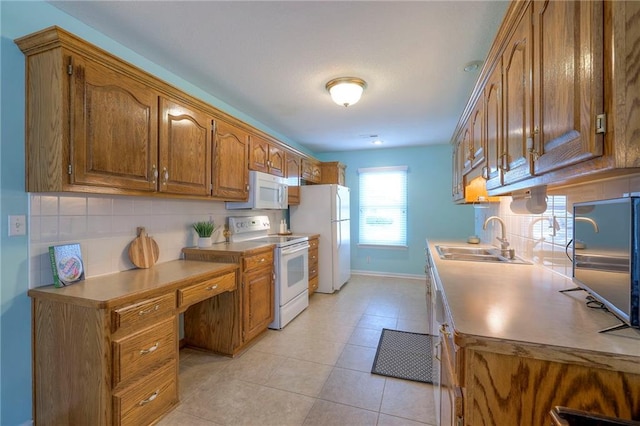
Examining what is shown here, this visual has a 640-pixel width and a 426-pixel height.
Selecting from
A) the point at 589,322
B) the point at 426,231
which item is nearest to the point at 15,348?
the point at 589,322

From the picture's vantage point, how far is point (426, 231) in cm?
501

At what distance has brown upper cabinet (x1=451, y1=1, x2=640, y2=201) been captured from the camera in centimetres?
65

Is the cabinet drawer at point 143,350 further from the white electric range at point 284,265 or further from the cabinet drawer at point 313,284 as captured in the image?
the cabinet drawer at point 313,284

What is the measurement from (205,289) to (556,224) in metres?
2.28

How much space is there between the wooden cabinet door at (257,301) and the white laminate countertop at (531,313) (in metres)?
1.68

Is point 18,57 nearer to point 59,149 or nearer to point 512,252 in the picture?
point 59,149

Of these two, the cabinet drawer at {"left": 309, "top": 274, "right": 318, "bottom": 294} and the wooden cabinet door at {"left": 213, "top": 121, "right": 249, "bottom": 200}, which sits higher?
the wooden cabinet door at {"left": 213, "top": 121, "right": 249, "bottom": 200}

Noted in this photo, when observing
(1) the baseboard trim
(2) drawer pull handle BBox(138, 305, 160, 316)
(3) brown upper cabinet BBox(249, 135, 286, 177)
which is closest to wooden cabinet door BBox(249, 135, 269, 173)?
(3) brown upper cabinet BBox(249, 135, 286, 177)

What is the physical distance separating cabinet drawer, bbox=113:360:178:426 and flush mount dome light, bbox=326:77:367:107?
2443 millimetres

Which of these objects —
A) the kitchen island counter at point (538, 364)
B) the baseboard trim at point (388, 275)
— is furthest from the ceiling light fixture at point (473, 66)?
the baseboard trim at point (388, 275)

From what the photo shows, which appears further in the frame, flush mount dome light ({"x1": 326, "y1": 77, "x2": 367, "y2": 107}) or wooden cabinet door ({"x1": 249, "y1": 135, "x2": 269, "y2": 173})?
wooden cabinet door ({"x1": 249, "y1": 135, "x2": 269, "y2": 173})

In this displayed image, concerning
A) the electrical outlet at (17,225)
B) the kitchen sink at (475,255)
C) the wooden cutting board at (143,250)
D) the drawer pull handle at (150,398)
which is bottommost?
the drawer pull handle at (150,398)

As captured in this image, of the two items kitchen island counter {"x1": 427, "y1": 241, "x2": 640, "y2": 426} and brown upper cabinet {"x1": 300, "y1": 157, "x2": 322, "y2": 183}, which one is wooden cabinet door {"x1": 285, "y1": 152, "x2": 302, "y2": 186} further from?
kitchen island counter {"x1": 427, "y1": 241, "x2": 640, "y2": 426}

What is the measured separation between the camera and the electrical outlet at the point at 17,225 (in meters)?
1.49
